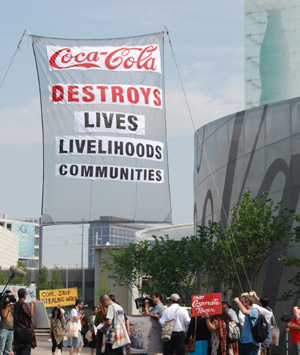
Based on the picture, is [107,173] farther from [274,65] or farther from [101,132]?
[274,65]

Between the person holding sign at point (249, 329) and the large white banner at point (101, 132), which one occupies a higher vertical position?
the large white banner at point (101, 132)

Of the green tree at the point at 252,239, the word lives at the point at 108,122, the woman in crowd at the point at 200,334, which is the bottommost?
the woman in crowd at the point at 200,334

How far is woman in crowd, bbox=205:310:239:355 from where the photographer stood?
1198 cm

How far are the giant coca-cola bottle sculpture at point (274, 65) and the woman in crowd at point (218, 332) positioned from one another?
28002 millimetres

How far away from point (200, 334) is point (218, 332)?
390 millimetres

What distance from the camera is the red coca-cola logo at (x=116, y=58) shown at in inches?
592

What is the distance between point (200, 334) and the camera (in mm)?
12328

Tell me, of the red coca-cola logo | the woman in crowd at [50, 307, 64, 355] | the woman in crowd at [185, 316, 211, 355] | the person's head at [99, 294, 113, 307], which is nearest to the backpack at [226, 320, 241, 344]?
the woman in crowd at [185, 316, 211, 355]

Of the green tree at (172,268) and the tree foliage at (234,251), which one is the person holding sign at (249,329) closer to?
the tree foliage at (234,251)

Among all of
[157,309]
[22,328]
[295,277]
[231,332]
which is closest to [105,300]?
[157,309]

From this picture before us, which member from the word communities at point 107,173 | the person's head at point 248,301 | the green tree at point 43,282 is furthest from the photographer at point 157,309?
the green tree at point 43,282

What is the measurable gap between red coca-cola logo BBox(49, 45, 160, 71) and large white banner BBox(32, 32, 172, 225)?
21 mm

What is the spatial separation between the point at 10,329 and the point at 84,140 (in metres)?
4.07

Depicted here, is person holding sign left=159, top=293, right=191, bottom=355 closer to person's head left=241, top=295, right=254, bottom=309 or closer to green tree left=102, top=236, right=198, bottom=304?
person's head left=241, top=295, right=254, bottom=309
